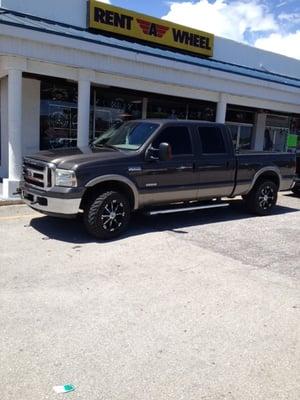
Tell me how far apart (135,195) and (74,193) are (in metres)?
1.17

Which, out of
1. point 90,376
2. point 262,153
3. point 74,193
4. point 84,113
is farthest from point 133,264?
point 84,113

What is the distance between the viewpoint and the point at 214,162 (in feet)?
27.5

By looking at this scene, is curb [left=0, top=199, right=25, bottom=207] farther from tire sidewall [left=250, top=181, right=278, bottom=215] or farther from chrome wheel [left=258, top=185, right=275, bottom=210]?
chrome wheel [left=258, top=185, right=275, bottom=210]

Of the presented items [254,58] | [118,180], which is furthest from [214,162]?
[254,58]

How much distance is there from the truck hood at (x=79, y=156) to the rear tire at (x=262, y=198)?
3407 mm

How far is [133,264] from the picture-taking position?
5.83m

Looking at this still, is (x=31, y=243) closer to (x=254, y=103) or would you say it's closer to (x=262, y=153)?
→ (x=262, y=153)

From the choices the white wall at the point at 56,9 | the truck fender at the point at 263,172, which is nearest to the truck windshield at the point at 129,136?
the truck fender at the point at 263,172

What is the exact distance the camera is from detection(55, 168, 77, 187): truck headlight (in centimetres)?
655

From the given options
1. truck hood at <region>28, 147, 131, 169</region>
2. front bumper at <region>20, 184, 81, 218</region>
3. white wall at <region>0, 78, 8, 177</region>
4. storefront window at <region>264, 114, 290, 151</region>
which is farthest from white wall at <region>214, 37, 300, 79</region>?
front bumper at <region>20, 184, 81, 218</region>

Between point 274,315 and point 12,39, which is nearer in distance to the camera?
point 274,315

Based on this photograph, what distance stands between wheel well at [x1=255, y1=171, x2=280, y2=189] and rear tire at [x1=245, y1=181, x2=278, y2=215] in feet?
0.25

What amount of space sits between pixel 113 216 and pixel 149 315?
284 centimetres

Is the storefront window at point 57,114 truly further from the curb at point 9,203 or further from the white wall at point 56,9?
the curb at point 9,203
